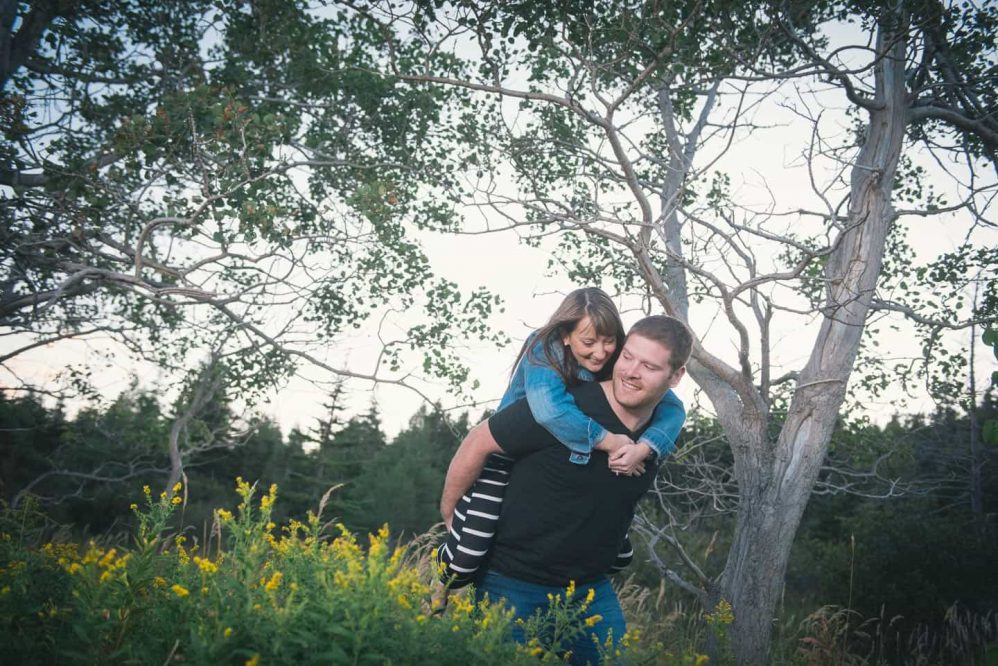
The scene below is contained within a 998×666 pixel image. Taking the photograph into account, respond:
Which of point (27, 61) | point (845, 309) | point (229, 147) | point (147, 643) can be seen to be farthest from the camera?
point (27, 61)

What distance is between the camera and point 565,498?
2506 millimetres

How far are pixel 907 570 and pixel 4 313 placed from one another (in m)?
13.6

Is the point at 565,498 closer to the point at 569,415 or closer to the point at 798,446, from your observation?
the point at 569,415

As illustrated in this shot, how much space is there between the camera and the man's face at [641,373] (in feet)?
8.43

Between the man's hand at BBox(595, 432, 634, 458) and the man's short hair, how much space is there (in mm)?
372

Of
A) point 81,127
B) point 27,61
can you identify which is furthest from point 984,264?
point 27,61

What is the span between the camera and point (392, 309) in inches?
266

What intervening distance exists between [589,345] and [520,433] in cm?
69

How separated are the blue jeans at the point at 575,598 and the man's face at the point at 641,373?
30.1 inches

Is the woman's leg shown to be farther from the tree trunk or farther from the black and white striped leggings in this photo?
the tree trunk

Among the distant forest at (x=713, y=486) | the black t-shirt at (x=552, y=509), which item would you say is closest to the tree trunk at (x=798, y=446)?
the distant forest at (x=713, y=486)

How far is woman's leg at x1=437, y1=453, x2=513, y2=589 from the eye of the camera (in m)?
2.50

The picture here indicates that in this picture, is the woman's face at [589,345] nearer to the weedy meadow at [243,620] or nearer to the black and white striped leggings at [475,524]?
the black and white striped leggings at [475,524]

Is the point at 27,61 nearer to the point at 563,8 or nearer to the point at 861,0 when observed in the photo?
the point at 563,8
